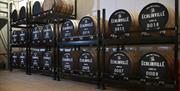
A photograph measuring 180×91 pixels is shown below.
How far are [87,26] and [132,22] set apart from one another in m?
1.05

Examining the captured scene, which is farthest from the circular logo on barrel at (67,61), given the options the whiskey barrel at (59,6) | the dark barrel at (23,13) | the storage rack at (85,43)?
the dark barrel at (23,13)

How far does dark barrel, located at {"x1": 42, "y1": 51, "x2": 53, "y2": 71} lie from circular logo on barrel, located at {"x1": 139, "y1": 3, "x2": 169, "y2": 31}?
100.0 inches

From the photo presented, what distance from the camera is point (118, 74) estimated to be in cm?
399

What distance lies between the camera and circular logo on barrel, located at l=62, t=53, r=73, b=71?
4938mm

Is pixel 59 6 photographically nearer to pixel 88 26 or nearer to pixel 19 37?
pixel 88 26

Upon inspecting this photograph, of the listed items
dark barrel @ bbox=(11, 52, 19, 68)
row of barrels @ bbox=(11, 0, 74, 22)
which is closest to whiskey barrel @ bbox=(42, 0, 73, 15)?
row of barrels @ bbox=(11, 0, 74, 22)

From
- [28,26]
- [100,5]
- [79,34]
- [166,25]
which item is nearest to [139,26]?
[166,25]

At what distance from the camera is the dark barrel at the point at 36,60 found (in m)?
5.93

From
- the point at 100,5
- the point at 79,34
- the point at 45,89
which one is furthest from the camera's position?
the point at 100,5

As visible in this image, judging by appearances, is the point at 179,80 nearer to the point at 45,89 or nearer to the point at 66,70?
the point at 45,89

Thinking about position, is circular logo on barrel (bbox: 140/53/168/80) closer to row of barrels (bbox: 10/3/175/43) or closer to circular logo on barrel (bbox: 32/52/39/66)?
A: row of barrels (bbox: 10/3/175/43)

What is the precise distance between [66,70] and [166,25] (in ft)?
7.89

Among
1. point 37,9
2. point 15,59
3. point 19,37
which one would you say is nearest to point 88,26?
point 37,9

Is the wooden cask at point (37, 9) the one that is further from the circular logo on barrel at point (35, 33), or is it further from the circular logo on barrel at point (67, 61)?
the circular logo on barrel at point (67, 61)
